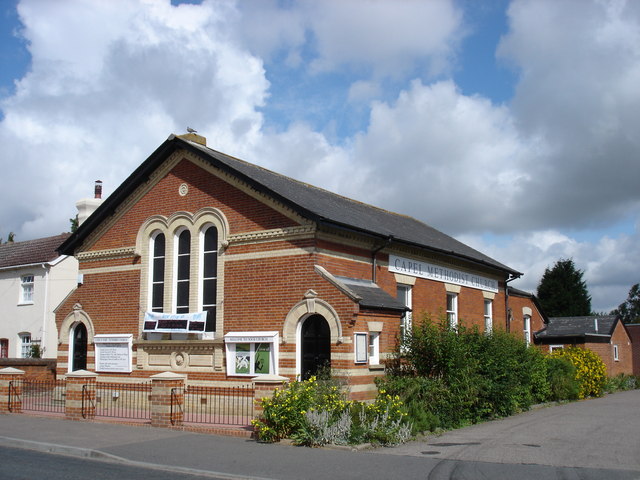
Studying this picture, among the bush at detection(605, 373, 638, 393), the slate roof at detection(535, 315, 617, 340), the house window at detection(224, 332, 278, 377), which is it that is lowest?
the bush at detection(605, 373, 638, 393)

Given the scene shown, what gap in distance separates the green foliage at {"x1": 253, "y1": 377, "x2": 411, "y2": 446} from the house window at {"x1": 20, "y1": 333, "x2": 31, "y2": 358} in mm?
21857

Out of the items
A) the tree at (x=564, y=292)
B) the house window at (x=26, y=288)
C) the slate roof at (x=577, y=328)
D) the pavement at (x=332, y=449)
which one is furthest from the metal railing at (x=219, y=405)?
the tree at (x=564, y=292)

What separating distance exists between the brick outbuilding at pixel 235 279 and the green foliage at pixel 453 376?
681 mm

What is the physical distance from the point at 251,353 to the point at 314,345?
1.81 m

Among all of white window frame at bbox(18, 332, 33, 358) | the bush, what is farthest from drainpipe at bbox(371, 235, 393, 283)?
white window frame at bbox(18, 332, 33, 358)

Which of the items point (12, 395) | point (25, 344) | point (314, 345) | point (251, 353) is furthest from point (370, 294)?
point (25, 344)

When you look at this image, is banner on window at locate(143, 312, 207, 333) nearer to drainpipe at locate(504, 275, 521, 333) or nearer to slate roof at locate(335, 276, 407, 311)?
slate roof at locate(335, 276, 407, 311)

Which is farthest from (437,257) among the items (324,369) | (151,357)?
(151,357)

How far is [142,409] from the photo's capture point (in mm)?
19062

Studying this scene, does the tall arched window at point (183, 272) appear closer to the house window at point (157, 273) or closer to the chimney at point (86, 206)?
the house window at point (157, 273)

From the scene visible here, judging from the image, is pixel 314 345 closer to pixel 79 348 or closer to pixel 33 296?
Result: pixel 79 348

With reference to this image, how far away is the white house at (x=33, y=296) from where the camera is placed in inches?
1231

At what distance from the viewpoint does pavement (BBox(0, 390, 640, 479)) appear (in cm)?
1084

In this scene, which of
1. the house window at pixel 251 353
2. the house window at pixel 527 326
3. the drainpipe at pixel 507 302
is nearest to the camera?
the house window at pixel 251 353
